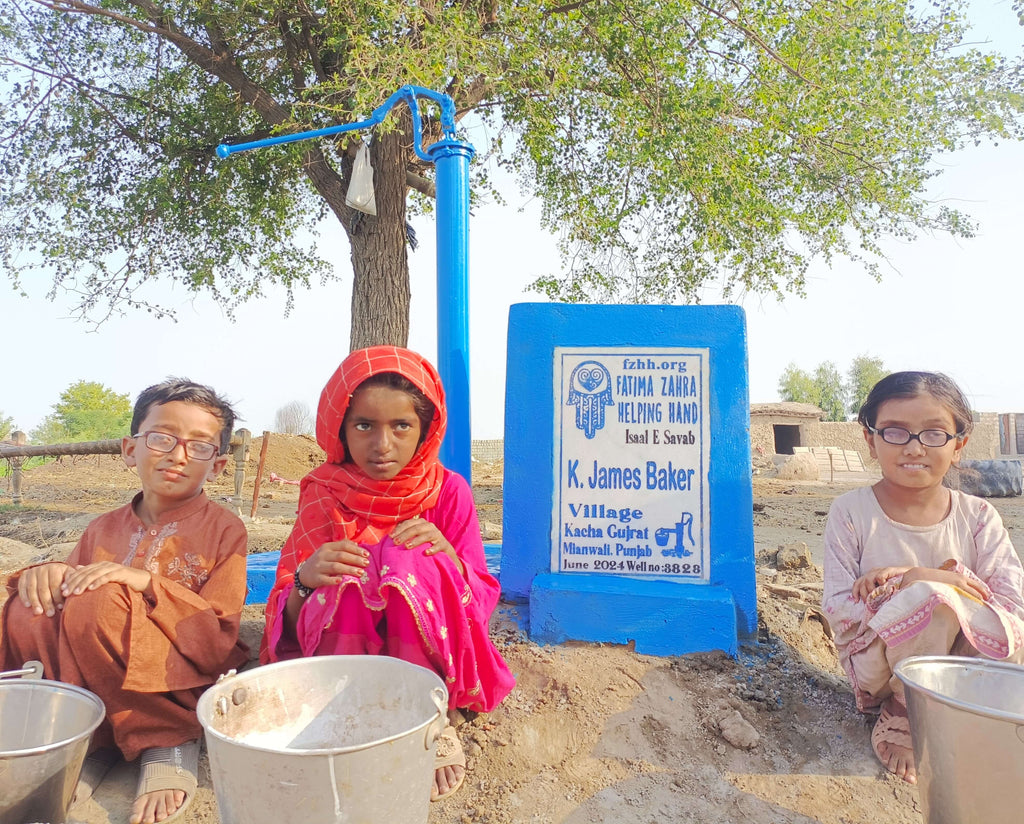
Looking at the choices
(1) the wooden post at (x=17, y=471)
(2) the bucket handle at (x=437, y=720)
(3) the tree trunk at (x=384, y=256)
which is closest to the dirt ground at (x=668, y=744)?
(2) the bucket handle at (x=437, y=720)

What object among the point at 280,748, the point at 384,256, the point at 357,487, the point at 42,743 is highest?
the point at 384,256

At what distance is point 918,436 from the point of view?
7.17ft

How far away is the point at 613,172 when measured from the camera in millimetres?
7859

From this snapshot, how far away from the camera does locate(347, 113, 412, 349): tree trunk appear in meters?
7.05

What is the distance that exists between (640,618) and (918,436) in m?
1.11

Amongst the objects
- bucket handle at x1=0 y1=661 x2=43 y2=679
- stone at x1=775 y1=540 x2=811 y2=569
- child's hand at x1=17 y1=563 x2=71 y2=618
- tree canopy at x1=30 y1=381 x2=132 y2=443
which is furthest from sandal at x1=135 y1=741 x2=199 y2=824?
tree canopy at x1=30 y1=381 x2=132 y2=443

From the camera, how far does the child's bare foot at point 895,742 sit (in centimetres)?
205

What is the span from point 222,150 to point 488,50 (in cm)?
234

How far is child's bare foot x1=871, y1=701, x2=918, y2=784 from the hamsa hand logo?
1.37 metres

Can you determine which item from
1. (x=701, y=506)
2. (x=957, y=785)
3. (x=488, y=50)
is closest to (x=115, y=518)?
(x=701, y=506)

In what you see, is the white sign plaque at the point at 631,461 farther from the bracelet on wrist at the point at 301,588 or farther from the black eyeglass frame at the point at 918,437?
the bracelet on wrist at the point at 301,588

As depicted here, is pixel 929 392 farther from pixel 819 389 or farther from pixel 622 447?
pixel 819 389

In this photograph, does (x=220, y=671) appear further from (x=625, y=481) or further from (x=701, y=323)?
(x=701, y=323)

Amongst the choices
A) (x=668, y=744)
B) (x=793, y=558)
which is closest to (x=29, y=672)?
(x=668, y=744)
